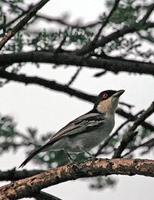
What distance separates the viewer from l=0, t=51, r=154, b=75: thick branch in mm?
8422

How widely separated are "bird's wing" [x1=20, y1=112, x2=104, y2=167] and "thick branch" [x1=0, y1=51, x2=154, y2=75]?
67 cm

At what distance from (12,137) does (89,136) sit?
1.74m

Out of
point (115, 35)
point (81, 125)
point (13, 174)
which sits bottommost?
point (13, 174)

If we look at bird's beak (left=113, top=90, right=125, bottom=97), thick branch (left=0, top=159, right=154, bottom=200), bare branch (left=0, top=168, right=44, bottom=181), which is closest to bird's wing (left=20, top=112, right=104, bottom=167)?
bird's beak (left=113, top=90, right=125, bottom=97)

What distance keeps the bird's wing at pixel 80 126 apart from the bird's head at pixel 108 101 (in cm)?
17

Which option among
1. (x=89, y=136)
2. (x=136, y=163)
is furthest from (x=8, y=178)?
(x=136, y=163)

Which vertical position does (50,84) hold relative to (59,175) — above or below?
above

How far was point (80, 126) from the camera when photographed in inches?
318

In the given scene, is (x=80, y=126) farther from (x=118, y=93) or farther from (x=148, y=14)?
(x=148, y=14)

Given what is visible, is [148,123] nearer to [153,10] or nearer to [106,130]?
[106,130]

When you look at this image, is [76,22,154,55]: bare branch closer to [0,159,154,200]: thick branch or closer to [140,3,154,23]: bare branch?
[140,3,154,23]: bare branch

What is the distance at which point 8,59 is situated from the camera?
837 centimetres

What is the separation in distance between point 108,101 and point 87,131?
997mm

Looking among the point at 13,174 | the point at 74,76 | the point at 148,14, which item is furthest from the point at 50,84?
the point at 13,174
